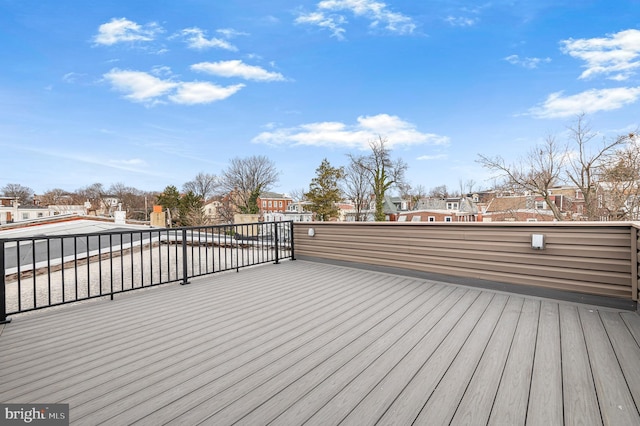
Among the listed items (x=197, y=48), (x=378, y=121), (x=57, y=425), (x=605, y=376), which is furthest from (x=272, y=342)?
(x=378, y=121)

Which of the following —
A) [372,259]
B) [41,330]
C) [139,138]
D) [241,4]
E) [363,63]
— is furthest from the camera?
[139,138]

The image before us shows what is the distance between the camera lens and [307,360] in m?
1.72

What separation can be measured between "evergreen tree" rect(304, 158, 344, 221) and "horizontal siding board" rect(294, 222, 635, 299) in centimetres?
1638

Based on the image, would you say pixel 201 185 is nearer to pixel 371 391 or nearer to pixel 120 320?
pixel 120 320

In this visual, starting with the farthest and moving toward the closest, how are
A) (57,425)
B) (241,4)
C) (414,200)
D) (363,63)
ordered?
(414,200) < (363,63) < (241,4) < (57,425)

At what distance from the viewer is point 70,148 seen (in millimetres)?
24016

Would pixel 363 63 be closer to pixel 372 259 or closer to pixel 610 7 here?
pixel 610 7

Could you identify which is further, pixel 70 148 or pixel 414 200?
pixel 414 200

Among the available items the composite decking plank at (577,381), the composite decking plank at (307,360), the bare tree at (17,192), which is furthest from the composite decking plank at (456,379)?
the bare tree at (17,192)

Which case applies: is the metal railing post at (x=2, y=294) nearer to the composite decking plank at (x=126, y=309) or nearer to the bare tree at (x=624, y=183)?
the composite decking plank at (x=126, y=309)

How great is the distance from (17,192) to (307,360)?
5595 cm

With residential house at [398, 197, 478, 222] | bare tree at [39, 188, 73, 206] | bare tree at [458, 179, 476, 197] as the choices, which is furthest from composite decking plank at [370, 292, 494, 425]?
bare tree at [39, 188, 73, 206]

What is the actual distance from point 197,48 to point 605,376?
58.9 ft

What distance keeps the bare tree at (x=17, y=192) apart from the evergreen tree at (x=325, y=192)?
142 ft
